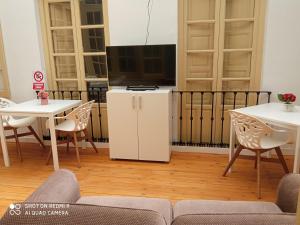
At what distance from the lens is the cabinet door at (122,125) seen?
3.21 meters

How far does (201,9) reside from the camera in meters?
3.35

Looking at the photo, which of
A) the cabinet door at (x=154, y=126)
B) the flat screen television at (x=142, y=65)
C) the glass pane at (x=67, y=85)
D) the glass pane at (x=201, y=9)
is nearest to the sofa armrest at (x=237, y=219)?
the cabinet door at (x=154, y=126)

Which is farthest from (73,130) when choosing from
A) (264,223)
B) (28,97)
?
(264,223)

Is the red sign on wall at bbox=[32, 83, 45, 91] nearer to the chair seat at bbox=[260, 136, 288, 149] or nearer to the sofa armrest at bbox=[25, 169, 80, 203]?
the sofa armrest at bbox=[25, 169, 80, 203]

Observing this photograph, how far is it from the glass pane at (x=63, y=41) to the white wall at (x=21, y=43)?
0.24m

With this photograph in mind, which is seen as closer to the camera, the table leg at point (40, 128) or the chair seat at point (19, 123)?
the chair seat at point (19, 123)

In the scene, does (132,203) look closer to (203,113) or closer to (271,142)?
(271,142)

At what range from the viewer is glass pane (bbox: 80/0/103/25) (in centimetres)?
356

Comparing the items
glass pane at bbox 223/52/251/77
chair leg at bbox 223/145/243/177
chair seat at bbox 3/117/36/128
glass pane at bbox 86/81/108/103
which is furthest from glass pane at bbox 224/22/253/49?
chair seat at bbox 3/117/36/128

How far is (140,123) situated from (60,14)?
2.03 m

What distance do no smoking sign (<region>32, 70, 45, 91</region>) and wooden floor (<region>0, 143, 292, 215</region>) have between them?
98 centimetres

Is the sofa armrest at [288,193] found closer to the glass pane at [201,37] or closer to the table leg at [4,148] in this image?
the glass pane at [201,37]

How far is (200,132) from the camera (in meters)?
3.71

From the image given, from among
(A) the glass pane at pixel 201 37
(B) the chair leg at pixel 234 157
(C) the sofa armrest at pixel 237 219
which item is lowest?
(B) the chair leg at pixel 234 157
